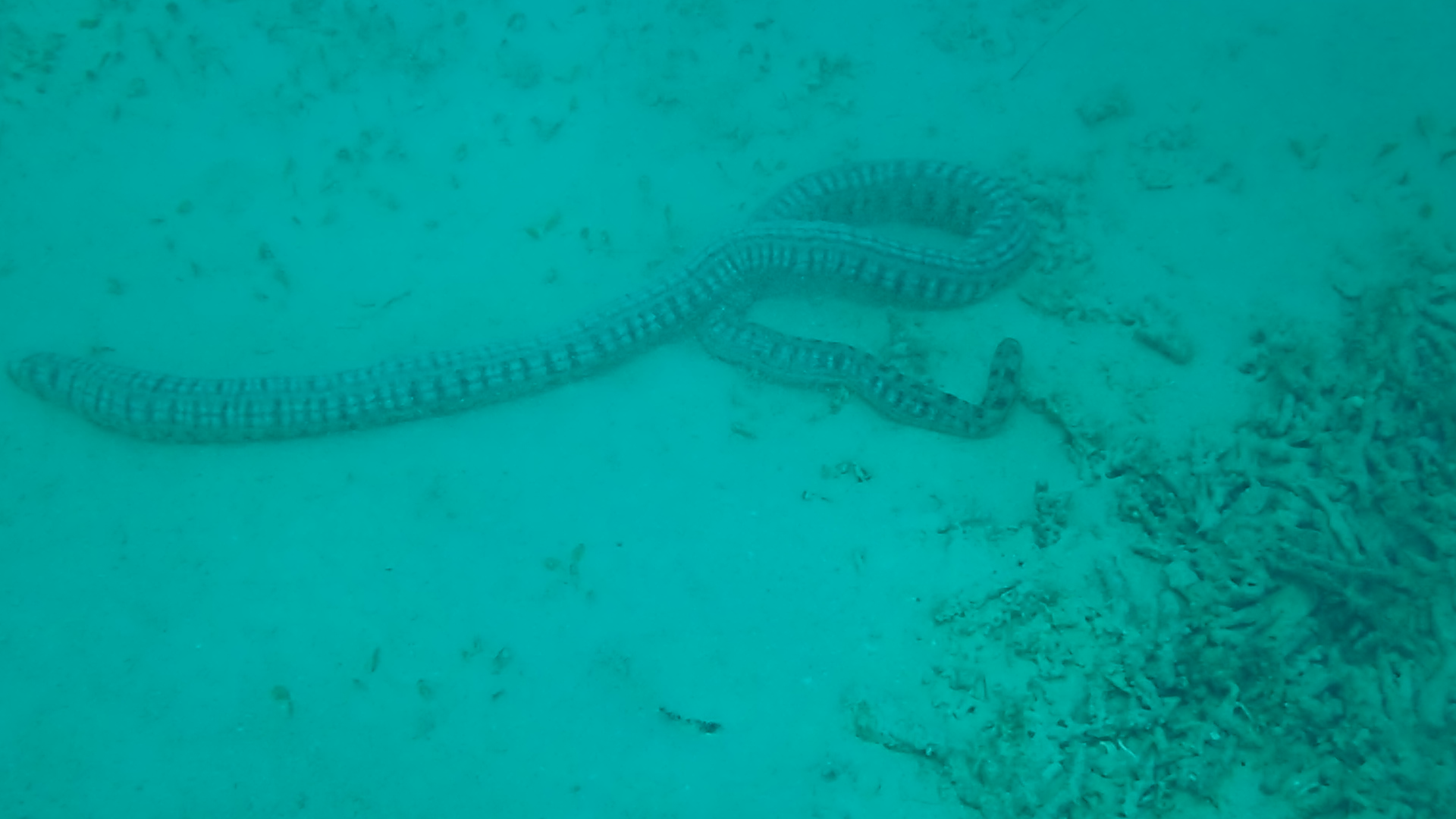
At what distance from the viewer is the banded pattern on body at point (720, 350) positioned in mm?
7242

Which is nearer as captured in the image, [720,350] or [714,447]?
[714,447]

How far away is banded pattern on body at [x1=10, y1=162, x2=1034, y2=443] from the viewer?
724cm

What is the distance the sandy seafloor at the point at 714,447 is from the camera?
18.4ft

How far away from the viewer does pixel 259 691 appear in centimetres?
603

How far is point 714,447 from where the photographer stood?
24.4 feet

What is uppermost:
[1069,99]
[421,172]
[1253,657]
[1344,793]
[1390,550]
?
[1069,99]

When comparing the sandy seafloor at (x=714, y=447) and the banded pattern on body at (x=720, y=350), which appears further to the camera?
the banded pattern on body at (x=720, y=350)

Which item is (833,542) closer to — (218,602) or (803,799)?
(803,799)

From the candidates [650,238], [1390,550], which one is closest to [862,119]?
[650,238]

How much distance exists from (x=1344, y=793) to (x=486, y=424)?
277 inches

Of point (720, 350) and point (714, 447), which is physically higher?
point (720, 350)

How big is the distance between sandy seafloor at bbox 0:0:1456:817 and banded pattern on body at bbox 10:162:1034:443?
27 cm

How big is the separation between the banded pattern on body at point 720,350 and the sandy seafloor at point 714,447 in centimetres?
27

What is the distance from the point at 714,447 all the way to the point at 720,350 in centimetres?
108
